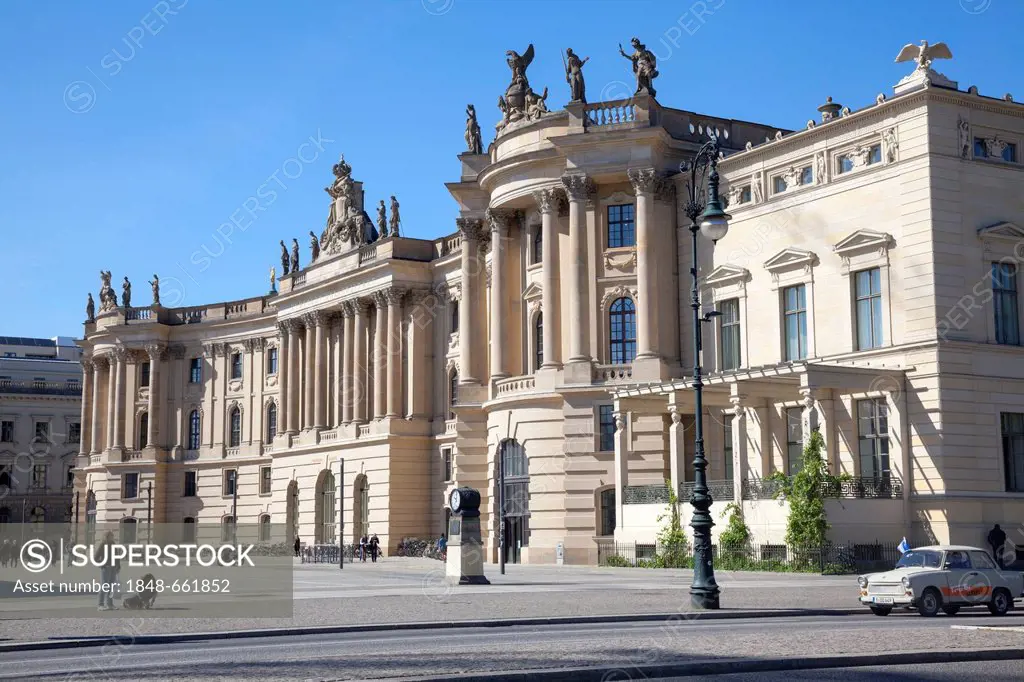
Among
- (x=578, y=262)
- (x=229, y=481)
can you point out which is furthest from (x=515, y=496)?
(x=229, y=481)

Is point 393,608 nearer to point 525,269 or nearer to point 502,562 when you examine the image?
point 502,562

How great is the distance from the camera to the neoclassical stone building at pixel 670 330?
44.1 meters

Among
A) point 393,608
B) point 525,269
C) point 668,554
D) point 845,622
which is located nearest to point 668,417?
point 668,554

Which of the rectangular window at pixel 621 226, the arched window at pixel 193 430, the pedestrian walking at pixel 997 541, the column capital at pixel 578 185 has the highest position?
the column capital at pixel 578 185

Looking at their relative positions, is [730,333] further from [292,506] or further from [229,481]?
[229,481]

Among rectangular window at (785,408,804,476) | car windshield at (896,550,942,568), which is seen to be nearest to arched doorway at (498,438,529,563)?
rectangular window at (785,408,804,476)

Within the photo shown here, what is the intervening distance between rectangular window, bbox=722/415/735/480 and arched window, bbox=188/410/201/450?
60736 mm

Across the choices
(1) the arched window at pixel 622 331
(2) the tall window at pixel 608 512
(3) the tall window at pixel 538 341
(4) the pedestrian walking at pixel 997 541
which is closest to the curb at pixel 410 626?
(4) the pedestrian walking at pixel 997 541

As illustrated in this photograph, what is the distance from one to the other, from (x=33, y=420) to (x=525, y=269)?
79587 millimetres

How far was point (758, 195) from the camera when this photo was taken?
51594 mm

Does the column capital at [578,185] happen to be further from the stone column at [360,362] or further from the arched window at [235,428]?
the arched window at [235,428]

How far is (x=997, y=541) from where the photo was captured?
42469 mm

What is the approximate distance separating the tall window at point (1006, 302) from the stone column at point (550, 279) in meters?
18.9

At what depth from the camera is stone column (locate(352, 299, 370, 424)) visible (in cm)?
7994
